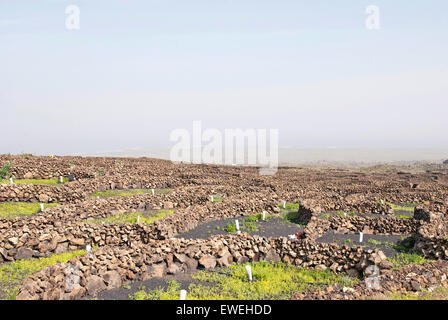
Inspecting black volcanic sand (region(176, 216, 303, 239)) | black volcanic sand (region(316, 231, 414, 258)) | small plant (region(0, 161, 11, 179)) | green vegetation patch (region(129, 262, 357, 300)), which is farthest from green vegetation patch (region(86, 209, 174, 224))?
small plant (region(0, 161, 11, 179))

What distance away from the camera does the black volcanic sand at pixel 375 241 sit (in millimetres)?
17719

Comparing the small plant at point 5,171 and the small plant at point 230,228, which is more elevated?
the small plant at point 5,171

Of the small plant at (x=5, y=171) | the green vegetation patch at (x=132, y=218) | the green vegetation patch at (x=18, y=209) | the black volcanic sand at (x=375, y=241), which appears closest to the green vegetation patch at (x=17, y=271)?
the green vegetation patch at (x=132, y=218)

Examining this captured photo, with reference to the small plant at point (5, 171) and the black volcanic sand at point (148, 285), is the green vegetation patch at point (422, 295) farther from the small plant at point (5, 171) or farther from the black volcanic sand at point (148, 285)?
the small plant at point (5, 171)

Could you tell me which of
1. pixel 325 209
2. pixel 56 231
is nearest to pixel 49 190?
pixel 56 231

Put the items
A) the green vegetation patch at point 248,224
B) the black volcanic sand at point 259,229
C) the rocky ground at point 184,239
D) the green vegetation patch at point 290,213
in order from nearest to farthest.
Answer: the rocky ground at point 184,239, the black volcanic sand at point 259,229, the green vegetation patch at point 248,224, the green vegetation patch at point 290,213

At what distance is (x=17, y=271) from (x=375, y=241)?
61.2 ft

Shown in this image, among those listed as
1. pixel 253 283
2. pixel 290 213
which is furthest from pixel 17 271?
pixel 290 213

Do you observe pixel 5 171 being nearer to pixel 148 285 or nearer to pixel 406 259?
pixel 148 285

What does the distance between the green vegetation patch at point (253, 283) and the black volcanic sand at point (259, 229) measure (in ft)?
19.5

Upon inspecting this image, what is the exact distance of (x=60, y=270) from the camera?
11.0 m

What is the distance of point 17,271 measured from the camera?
1265 cm

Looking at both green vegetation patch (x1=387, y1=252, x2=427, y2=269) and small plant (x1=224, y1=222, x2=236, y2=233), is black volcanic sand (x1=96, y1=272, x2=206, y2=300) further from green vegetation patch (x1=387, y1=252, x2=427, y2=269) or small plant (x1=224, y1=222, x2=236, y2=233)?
green vegetation patch (x1=387, y1=252, x2=427, y2=269)
